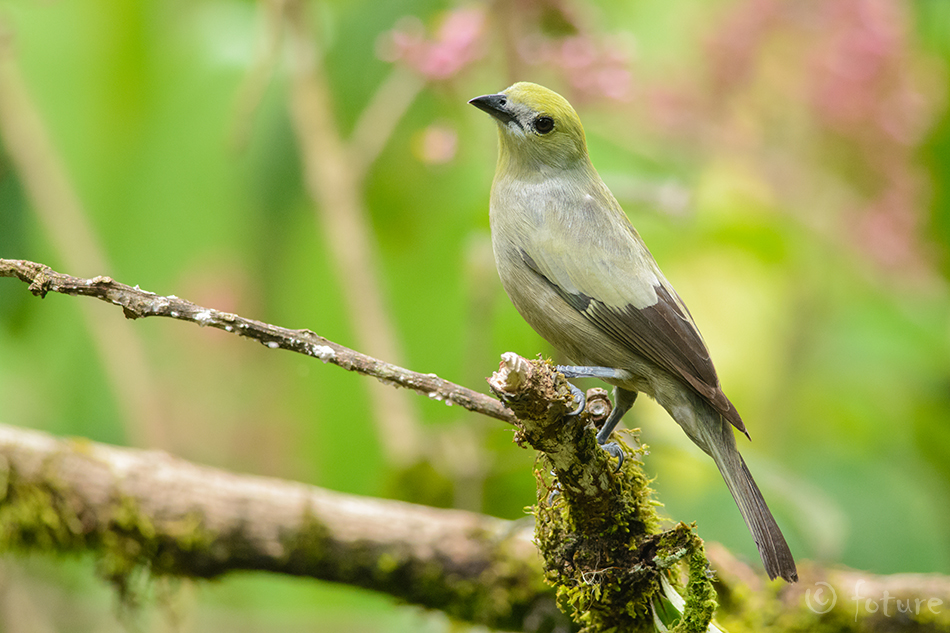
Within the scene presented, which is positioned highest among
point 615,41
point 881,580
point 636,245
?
point 615,41

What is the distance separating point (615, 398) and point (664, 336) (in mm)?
317

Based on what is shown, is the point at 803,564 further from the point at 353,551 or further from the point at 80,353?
the point at 80,353

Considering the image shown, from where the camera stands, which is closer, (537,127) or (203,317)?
(203,317)

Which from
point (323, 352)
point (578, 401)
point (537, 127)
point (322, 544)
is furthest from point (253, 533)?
point (537, 127)

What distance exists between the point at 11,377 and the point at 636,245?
164 inches

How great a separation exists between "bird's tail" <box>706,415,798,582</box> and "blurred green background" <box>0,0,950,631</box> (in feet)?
2.23

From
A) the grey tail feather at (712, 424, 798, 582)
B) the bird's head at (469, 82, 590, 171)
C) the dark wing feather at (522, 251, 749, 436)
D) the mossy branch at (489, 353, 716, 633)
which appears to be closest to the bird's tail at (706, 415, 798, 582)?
the grey tail feather at (712, 424, 798, 582)

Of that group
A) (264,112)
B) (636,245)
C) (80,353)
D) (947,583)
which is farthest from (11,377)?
(947,583)

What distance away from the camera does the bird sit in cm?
207

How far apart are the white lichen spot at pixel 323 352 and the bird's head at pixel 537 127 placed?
1.04 meters

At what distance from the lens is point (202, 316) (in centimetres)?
158

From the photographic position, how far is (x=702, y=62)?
4.04m

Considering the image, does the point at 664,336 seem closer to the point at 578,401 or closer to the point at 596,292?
the point at 596,292

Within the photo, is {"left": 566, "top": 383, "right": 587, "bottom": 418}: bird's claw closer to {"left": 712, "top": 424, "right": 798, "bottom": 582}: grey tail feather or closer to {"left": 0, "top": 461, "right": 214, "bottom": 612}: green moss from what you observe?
{"left": 712, "top": 424, "right": 798, "bottom": 582}: grey tail feather
